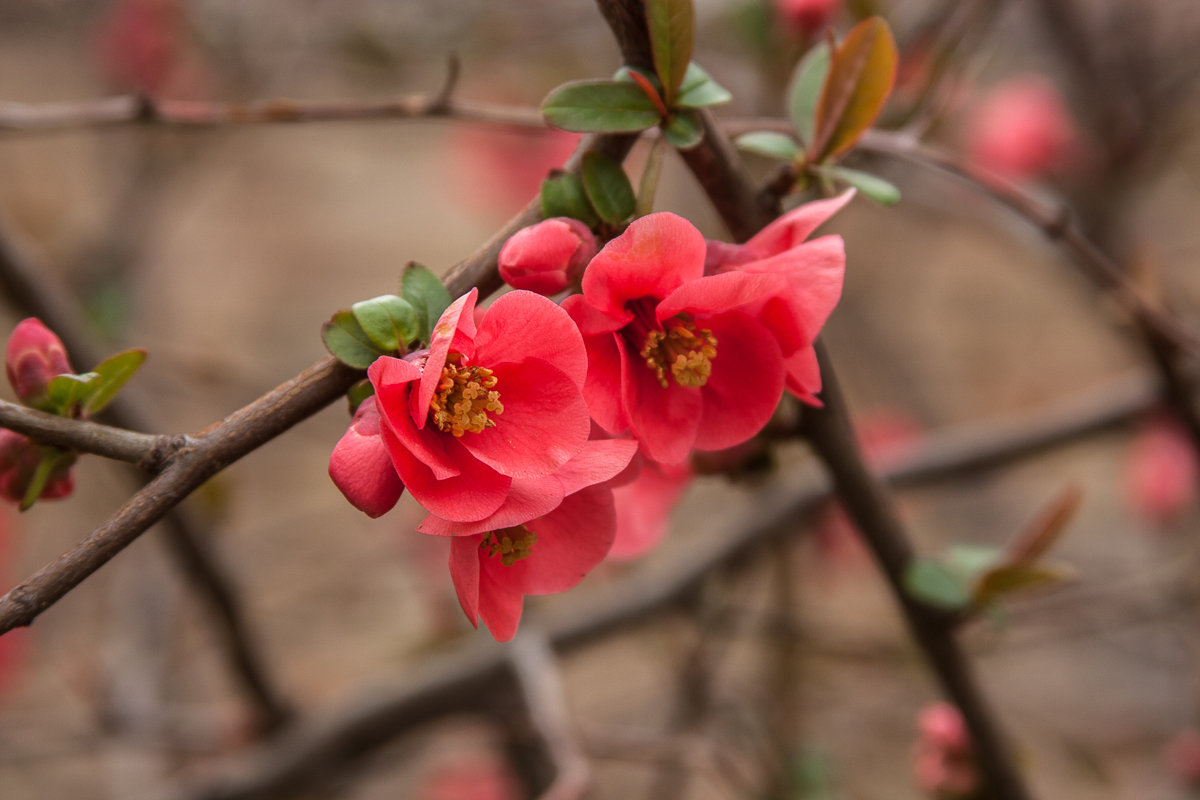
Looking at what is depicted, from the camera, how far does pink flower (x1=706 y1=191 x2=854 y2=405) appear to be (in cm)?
39

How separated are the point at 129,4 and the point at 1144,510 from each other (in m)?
2.38

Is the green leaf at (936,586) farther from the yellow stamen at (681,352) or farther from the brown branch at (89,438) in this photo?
the brown branch at (89,438)

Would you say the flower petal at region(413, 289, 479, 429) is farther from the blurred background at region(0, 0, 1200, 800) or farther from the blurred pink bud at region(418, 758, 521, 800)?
the blurred pink bud at region(418, 758, 521, 800)

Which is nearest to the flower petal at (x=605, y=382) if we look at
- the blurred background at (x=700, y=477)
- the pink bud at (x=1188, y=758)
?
the blurred background at (x=700, y=477)

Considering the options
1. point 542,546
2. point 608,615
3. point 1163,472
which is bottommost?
point 1163,472

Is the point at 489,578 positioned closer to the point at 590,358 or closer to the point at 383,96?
the point at 590,358

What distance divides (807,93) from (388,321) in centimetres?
32

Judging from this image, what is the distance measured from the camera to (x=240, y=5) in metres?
2.01

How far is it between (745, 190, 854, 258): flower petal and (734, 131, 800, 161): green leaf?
3.2 inches

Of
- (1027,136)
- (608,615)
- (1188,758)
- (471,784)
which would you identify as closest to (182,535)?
(608,615)

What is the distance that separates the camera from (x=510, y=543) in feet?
1.30

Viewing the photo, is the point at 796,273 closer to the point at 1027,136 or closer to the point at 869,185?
the point at 869,185

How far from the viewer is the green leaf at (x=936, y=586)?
0.62 metres

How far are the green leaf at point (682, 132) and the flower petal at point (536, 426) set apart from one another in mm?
133
